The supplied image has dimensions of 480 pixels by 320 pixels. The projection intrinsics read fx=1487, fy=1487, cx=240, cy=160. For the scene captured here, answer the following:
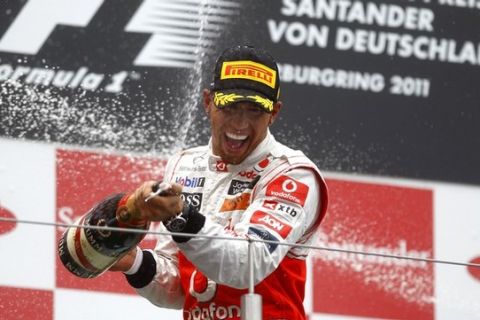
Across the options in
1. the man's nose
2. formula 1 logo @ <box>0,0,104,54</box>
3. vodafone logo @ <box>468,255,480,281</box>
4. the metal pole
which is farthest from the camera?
formula 1 logo @ <box>0,0,104,54</box>

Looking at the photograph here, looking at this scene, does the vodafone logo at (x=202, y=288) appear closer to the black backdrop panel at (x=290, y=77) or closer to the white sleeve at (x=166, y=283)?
the white sleeve at (x=166, y=283)

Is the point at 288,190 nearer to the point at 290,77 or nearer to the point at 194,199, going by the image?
the point at 194,199

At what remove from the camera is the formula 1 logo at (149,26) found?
4.83 metres

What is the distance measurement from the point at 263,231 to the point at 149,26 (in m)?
2.08

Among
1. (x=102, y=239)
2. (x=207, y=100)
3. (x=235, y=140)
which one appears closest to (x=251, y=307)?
(x=102, y=239)

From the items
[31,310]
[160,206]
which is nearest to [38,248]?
[31,310]

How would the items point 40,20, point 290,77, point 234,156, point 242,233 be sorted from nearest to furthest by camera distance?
point 242,233
point 234,156
point 40,20
point 290,77

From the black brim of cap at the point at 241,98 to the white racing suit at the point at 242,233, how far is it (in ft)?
0.41

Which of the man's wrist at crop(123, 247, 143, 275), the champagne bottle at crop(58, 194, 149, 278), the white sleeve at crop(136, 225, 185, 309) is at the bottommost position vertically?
the white sleeve at crop(136, 225, 185, 309)

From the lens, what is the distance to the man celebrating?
3047mm

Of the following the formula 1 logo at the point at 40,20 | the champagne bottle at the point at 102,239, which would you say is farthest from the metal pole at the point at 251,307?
the formula 1 logo at the point at 40,20

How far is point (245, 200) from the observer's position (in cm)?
316

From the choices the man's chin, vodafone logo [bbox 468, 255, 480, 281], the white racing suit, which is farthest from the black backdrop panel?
the man's chin

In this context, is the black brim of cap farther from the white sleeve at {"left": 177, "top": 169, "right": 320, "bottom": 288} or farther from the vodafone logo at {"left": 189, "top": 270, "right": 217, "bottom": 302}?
the vodafone logo at {"left": 189, "top": 270, "right": 217, "bottom": 302}
